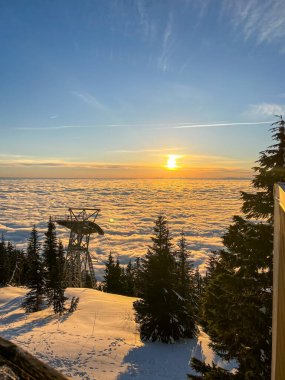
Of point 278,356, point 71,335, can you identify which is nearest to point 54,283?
point 71,335

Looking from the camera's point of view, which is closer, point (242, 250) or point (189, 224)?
point (242, 250)

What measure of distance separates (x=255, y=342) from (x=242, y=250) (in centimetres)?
270

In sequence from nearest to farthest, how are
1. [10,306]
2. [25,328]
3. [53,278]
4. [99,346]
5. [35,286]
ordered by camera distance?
[99,346]
[25,328]
[53,278]
[35,286]
[10,306]

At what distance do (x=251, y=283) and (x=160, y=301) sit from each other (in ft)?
48.6

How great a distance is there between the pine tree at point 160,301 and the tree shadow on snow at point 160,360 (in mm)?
866

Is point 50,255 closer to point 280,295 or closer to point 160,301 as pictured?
point 160,301

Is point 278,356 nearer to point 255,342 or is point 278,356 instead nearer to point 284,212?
point 284,212

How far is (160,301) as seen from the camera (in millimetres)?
23609

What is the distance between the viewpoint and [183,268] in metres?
36.2

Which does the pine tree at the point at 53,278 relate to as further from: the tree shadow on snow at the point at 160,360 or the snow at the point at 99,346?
the tree shadow on snow at the point at 160,360

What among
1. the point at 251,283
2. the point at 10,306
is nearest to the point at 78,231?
the point at 10,306

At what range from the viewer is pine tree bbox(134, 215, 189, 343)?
921 inches

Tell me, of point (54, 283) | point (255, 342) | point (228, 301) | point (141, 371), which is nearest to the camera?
point (255, 342)

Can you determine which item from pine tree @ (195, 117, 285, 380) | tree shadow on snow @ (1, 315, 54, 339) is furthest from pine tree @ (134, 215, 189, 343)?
pine tree @ (195, 117, 285, 380)
